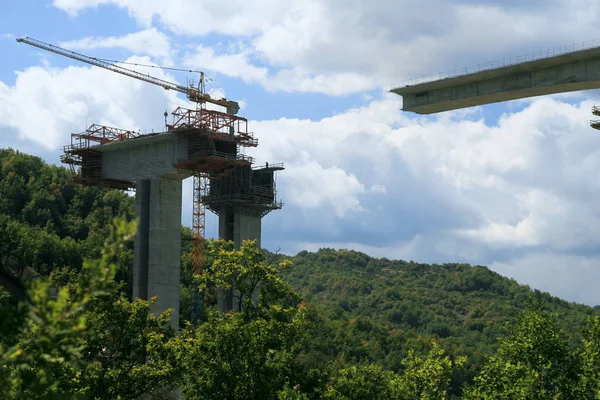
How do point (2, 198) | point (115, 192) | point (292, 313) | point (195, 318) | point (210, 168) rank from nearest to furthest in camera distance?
point (292, 313) → point (210, 168) → point (195, 318) → point (2, 198) → point (115, 192)

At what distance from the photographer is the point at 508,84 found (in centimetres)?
4662

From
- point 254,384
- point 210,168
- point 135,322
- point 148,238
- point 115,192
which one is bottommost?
point 254,384

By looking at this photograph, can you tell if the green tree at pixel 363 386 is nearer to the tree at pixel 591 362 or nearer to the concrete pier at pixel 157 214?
the tree at pixel 591 362

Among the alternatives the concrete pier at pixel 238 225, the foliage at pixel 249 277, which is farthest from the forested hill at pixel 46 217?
the foliage at pixel 249 277

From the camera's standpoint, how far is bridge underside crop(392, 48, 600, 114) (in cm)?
4391

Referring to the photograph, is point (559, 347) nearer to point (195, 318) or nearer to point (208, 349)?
point (208, 349)

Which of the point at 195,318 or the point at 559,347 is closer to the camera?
the point at 559,347

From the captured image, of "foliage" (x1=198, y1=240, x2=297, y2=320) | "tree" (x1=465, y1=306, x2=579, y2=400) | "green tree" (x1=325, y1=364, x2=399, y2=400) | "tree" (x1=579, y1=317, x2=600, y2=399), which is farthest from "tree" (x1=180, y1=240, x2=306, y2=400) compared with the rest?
"tree" (x1=579, y1=317, x2=600, y2=399)

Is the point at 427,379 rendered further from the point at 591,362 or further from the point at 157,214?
the point at 157,214

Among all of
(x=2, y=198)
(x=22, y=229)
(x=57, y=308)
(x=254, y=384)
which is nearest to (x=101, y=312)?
(x=254, y=384)

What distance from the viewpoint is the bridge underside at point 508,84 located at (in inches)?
1729

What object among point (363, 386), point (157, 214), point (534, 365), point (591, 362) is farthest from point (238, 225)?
point (591, 362)

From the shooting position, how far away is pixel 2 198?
13675 centimetres

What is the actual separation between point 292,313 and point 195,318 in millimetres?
56731
